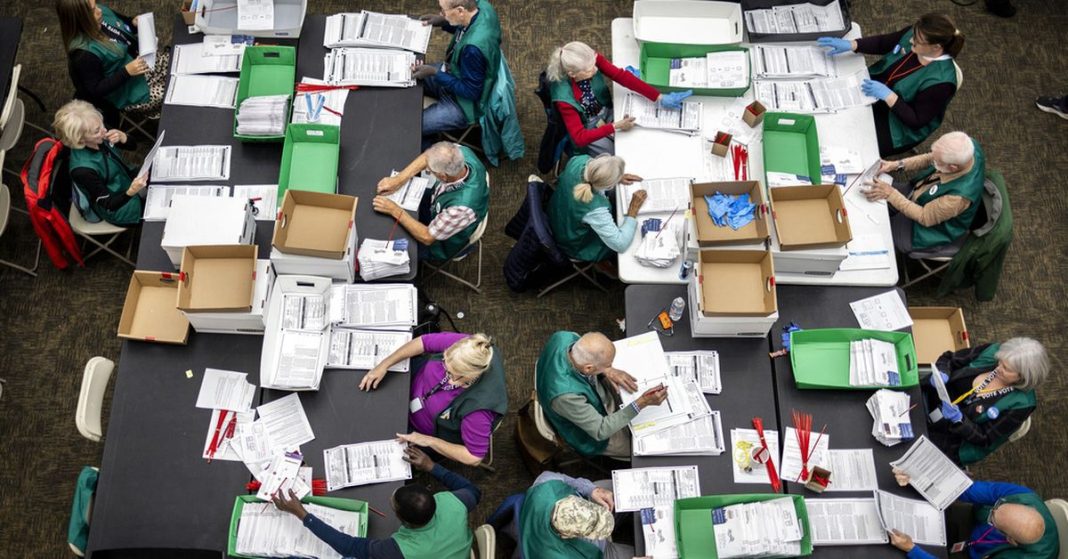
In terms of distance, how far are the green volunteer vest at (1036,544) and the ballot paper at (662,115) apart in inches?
115

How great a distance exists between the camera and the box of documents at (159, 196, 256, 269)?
495cm

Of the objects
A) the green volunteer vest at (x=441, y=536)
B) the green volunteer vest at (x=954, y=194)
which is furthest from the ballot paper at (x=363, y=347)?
the green volunteer vest at (x=954, y=194)

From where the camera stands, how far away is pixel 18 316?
6172 mm

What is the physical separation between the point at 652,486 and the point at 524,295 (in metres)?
2.16

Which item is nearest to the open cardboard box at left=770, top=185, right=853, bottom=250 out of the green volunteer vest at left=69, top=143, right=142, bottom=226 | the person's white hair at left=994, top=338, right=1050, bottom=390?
the person's white hair at left=994, top=338, right=1050, bottom=390

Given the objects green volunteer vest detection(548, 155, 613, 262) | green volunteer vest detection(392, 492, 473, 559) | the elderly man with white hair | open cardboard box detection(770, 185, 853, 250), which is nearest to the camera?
green volunteer vest detection(392, 492, 473, 559)

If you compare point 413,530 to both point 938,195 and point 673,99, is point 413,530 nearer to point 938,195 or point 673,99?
point 673,99

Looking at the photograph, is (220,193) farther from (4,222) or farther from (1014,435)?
(1014,435)

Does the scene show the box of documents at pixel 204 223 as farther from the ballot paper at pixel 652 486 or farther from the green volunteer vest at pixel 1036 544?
the green volunteer vest at pixel 1036 544

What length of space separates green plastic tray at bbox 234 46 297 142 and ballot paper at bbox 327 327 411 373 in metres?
1.76

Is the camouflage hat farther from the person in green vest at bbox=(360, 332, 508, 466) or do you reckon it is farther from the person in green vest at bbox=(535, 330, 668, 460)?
the person in green vest at bbox=(360, 332, 508, 466)

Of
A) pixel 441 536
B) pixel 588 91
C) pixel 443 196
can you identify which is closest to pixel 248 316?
pixel 443 196

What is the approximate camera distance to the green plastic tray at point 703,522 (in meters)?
4.38

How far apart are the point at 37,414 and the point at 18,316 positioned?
81 cm
